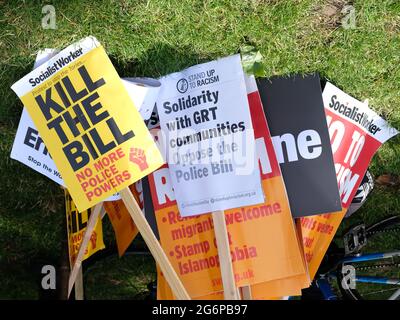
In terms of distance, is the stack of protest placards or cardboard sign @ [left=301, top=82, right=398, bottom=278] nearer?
the stack of protest placards

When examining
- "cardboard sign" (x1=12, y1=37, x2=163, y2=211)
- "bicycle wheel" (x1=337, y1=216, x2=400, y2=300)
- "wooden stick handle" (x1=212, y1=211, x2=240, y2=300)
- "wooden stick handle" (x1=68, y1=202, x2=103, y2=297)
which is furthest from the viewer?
"bicycle wheel" (x1=337, y1=216, x2=400, y2=300)

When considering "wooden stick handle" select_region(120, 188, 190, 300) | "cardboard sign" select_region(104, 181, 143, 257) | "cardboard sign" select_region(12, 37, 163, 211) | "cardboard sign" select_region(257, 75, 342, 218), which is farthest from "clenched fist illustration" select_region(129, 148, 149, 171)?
"cardboard sign" select_region(257, 75, 342, 218)

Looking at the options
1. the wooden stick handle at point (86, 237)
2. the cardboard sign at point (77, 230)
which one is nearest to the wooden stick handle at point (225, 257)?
the wooden stick handle at point (86, 237)

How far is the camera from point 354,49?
4156 millimetres

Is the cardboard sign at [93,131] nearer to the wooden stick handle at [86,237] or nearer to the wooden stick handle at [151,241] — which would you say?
the wooden stick handle at [151,241]

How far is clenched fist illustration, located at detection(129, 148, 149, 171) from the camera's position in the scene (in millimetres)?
3523

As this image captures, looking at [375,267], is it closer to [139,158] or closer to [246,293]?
[246,293]

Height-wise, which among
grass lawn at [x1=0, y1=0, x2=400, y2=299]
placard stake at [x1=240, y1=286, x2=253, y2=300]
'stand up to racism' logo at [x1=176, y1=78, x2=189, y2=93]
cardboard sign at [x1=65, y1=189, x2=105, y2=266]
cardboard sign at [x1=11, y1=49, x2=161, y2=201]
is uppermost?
grass lawn at [x1=0, y1=0, x2=400, y2=299]

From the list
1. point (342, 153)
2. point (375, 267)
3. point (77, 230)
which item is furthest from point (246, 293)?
point (375, 267)

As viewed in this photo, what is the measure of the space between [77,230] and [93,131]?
0.84 metres

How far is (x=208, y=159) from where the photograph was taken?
12.4 ft

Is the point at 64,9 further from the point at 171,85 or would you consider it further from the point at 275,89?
the point at 275,89

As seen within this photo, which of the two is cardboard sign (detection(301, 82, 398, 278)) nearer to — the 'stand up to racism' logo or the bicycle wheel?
the bicycle wheel

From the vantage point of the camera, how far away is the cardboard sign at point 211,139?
3.75 metres
